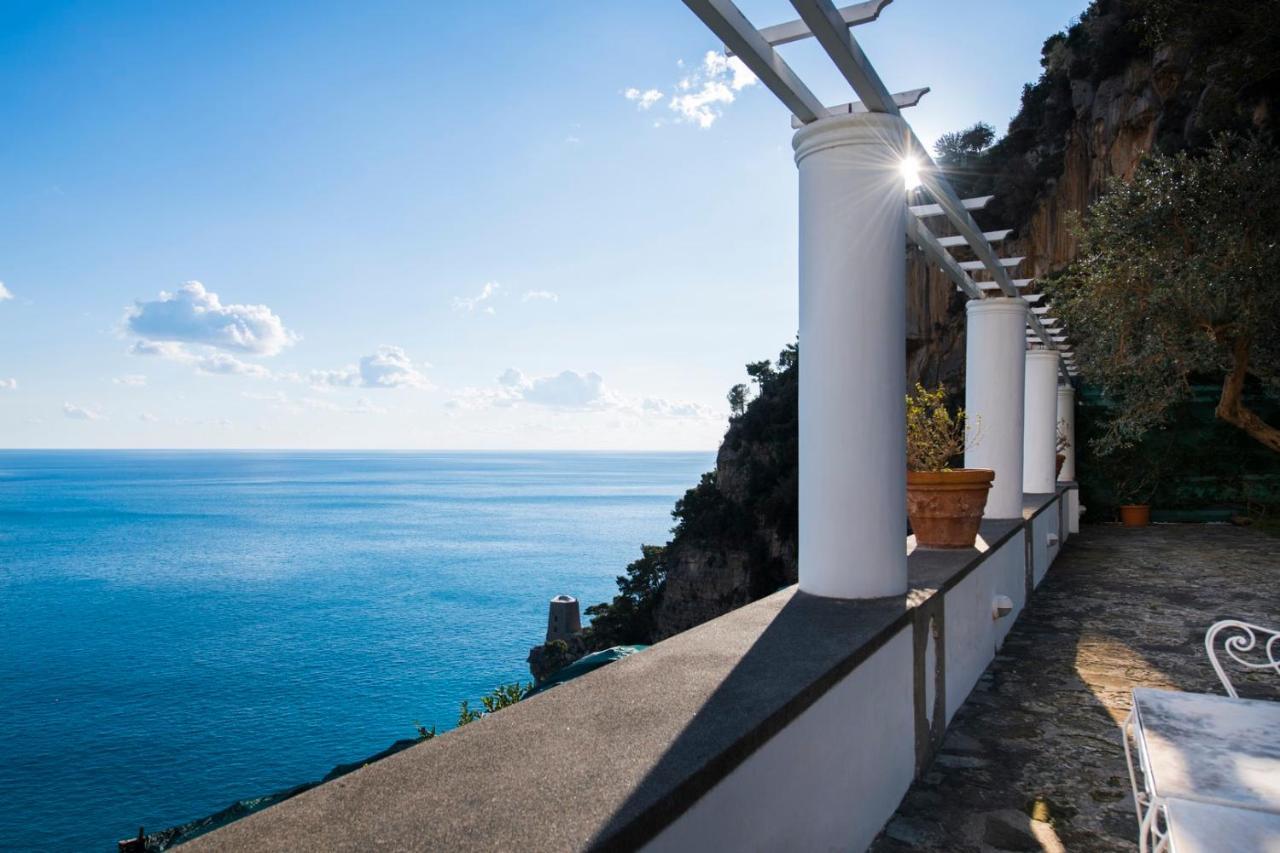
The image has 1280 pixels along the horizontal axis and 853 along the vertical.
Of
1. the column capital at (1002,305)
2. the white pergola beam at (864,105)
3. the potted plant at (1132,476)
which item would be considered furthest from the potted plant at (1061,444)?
the white pergola beam at (864,105)

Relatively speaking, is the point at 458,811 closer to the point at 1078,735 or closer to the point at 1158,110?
the point at 1078,735

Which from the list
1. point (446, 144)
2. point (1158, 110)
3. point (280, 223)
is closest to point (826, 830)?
point (1158, 110)

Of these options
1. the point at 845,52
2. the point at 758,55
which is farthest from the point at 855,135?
the point at 758,55

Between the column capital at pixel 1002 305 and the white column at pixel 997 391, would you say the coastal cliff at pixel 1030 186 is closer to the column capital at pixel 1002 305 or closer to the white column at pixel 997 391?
the column capital at pixel 1002 305

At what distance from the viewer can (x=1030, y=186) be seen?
20.1 m

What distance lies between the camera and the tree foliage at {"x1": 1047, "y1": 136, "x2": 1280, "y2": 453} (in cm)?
695

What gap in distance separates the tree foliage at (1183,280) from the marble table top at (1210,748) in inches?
264

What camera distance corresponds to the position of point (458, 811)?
3.58 ft

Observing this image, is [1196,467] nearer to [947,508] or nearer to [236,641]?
[947,508]

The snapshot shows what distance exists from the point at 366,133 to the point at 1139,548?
3680cm

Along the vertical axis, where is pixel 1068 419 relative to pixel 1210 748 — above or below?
above

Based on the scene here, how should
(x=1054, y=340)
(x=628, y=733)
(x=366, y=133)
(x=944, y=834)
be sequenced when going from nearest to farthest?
(x=628, y=733)
(x=944, y=834)
(x=1054, y=340)
(x=366, y=133)

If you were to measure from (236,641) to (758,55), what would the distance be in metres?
46.9

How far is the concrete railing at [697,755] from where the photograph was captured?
3.46 ft
